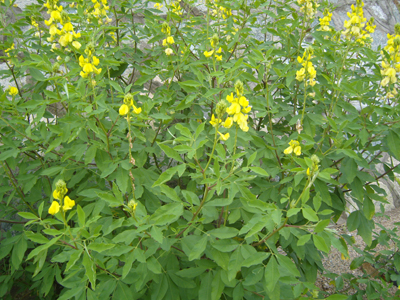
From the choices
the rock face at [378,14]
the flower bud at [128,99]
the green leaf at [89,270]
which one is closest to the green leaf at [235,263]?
the green leaf at [89,270]

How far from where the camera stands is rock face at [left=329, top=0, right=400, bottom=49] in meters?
6.11

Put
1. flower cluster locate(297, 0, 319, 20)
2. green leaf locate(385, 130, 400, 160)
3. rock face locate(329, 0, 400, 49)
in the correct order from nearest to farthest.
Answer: green leaf locate(385, 130, 400, 160) → flower cluster locate(297, 0, 319, 20) → rock face locate(329, 0, 400, 49)

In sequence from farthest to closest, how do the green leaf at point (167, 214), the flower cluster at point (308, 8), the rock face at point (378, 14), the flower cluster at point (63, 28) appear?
the rock face at point (378, 14) < the flower cluster at point (308, 8) < the flower cluster at point (63, 28) < the green leaf at point (167, 214)

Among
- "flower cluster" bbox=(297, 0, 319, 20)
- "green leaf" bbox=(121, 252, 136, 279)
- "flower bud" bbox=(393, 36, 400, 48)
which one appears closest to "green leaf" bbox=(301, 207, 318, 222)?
"green leaf" bbox=(121, 252, 136, 279)

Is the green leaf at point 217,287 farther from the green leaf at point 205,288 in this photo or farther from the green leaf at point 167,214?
the green leaf at point 167,214

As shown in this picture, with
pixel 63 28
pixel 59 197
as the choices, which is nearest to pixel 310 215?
pixel 59 197

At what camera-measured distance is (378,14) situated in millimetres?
6422

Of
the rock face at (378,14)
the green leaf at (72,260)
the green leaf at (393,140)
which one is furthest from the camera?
the rock face at (378,14)

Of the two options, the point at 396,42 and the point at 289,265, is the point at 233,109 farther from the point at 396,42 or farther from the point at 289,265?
the point at 396,42

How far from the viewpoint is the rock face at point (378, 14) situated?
611 centimetres

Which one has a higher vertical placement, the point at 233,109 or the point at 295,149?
the point at 233,109

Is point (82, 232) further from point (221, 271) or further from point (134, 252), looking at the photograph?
point (221, 271)

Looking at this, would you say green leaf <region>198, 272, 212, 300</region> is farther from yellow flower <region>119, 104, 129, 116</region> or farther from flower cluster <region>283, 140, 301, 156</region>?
yellow flower <region>119, 104, 129, 116</region>

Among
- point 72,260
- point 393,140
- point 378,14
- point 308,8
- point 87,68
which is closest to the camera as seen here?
point 72,260
